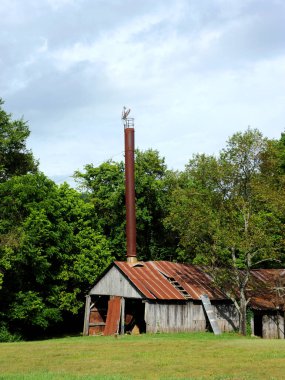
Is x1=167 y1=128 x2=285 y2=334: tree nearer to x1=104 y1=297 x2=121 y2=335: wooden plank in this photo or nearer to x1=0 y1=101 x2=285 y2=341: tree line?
x1=0 y1=101 x2=285 y2=341: tree line

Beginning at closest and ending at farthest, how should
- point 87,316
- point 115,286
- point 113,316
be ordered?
1. point 113,316
2. point 115,286
3. point 87,316

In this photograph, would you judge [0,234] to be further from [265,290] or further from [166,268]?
[265,290]

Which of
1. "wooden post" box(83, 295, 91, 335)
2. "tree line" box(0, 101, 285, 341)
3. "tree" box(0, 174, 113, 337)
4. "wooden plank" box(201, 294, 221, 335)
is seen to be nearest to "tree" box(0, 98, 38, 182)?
"tree line" box(0, 101, 285, 341)

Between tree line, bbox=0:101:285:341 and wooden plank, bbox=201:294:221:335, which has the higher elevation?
tree line, bbox=0:101:285:341

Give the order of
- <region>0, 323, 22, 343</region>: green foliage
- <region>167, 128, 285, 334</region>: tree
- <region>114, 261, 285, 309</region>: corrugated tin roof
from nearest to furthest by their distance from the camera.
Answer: <region>167, 128, 285, 334</region>: tree → <region>114, 261, 285, 309</region>: corrugated tin roof → <region>0, 323, 22, 343</region>: green foliage

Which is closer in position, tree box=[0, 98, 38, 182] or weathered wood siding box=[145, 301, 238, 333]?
weathered wood siding box=[145, 301, 238, 333]

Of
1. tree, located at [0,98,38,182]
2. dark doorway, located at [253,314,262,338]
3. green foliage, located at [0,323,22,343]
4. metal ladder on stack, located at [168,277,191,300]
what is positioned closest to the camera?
metal ladder on stack, located at [168,277,191,300]

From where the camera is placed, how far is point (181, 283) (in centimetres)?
4450

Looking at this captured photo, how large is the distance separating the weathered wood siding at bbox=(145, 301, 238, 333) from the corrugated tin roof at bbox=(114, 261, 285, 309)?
78 centimetres

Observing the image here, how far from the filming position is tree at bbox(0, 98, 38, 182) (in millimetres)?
53156

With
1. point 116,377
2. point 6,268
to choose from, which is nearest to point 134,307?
point 6,268

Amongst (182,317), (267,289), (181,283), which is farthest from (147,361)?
(267,289)

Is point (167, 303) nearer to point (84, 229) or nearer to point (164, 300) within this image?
point (164, 300)

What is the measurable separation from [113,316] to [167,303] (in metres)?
4.50
